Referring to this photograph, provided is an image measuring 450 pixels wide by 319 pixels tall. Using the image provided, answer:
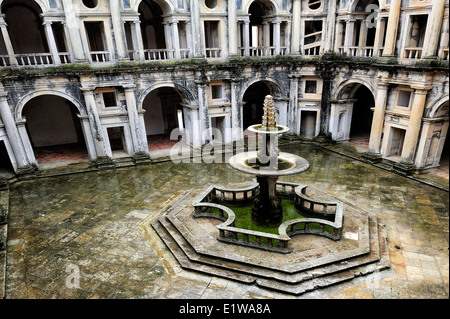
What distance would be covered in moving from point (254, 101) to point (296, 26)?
9.79 m

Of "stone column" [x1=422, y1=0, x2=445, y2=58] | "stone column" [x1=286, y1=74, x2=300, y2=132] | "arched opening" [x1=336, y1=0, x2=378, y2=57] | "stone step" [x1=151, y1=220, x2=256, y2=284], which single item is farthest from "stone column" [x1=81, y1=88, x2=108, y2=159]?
"stone column" [x1=422, y1=0, x2=445, y2=58]

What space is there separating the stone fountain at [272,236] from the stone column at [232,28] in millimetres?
10466

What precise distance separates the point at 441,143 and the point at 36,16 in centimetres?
2744

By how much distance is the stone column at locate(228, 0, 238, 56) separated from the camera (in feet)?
65.6

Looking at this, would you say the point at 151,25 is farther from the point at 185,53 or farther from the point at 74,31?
the point at 74,31

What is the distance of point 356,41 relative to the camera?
870 inches

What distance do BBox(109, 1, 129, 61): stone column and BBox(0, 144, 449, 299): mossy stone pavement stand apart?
7.24 m

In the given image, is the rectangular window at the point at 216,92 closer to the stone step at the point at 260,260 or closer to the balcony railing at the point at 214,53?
the balcony railing at the point at 214,53

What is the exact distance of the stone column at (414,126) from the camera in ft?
52.9

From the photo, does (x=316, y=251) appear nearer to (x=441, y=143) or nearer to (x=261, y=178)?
(x=261, y=178)

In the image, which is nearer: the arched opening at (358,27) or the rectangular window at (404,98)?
the rectangular window at (404,98)

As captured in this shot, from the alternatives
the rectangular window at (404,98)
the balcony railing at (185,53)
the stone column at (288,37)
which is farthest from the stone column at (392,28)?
the balcony railing at (185,53)

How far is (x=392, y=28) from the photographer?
55.3 ft
